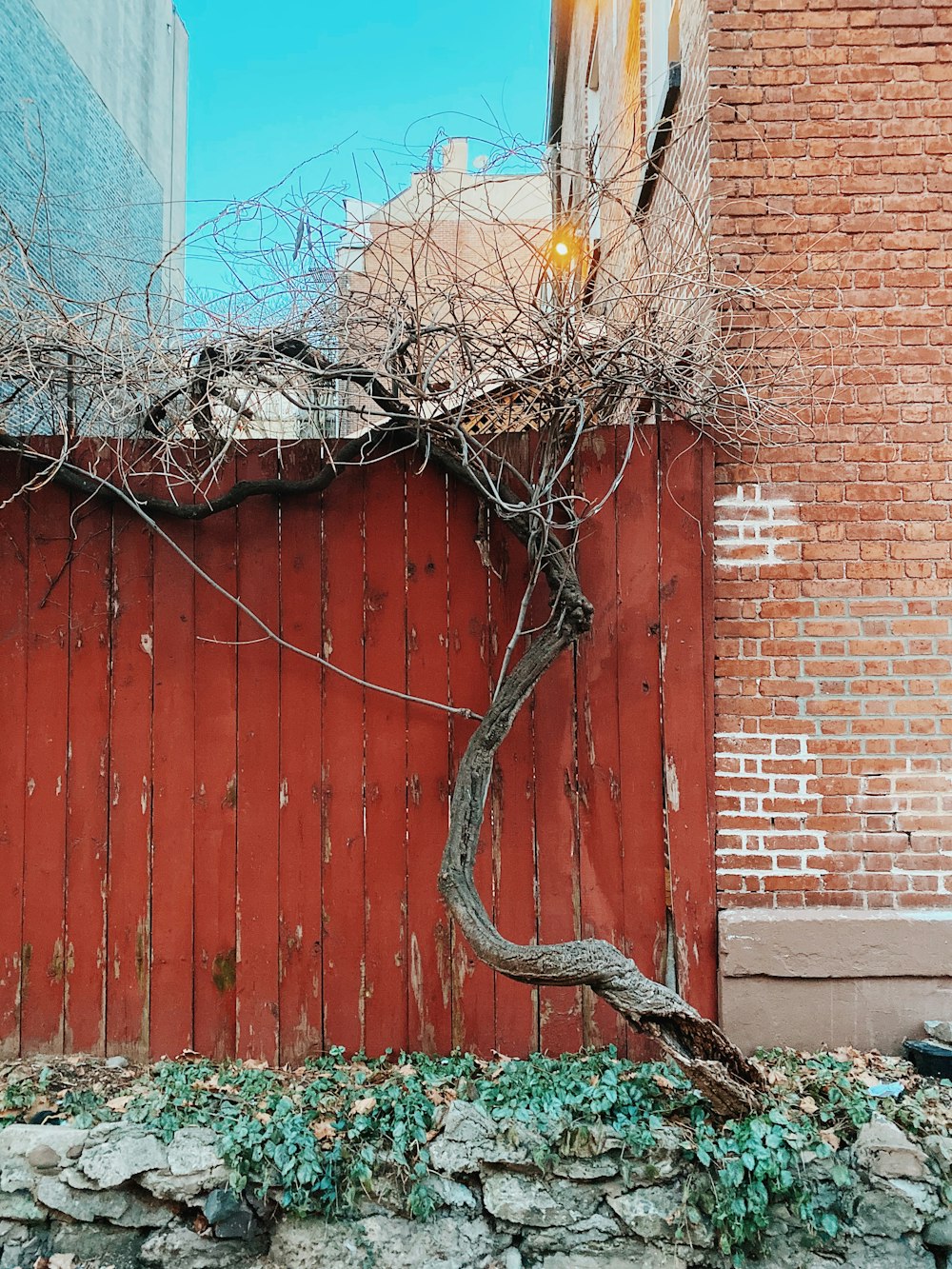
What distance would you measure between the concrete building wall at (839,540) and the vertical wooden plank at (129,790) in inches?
91.2

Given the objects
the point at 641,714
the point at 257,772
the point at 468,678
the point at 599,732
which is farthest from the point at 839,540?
the point at 257,772

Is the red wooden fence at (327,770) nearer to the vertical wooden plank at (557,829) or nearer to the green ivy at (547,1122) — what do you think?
the vertical wooden plank at (557,829)

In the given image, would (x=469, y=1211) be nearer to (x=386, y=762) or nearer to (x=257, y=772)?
(x=386, y=762)

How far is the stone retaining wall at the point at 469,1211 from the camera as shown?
2.79 metres

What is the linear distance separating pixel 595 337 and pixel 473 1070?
279cm

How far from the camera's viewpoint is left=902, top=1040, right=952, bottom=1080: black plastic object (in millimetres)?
3215

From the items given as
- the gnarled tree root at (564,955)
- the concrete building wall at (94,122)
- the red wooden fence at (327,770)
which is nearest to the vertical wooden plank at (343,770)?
the red wooden fence at (327,770)

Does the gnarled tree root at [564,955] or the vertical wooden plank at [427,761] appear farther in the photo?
the vertical wooden plank at [427,761]

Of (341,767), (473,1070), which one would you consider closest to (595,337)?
(341,767)

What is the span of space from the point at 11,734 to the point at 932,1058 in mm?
3764

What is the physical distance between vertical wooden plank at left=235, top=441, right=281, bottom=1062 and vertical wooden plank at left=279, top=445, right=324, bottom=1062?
0.04m

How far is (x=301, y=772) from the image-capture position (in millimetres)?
3615

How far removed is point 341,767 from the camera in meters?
3.61

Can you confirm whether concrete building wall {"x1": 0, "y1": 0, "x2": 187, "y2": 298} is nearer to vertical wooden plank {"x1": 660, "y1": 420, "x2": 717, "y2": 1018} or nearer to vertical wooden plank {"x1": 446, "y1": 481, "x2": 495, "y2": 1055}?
vertical wooden plank {"x1": 446, "y1": 481, "x2": 495, "y2": 1055}
